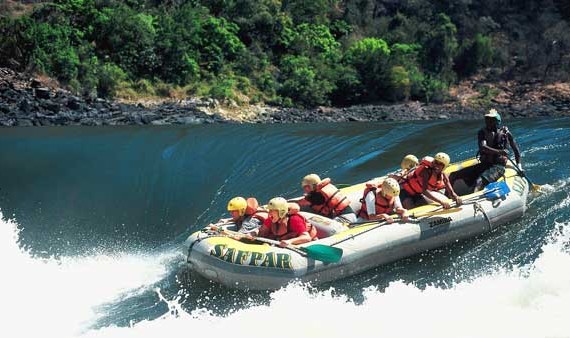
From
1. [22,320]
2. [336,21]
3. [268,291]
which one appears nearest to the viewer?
[22,320]

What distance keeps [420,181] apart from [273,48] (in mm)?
24625

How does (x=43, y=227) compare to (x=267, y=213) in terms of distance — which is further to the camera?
(x=43, y=227)

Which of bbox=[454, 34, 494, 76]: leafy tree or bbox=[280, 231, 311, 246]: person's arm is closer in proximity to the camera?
bbox=[280, 231, 311, 246]: person's arm

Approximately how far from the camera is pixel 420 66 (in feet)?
114

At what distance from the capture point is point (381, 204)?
998 cm

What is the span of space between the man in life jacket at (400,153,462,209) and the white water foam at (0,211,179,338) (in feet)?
12.5

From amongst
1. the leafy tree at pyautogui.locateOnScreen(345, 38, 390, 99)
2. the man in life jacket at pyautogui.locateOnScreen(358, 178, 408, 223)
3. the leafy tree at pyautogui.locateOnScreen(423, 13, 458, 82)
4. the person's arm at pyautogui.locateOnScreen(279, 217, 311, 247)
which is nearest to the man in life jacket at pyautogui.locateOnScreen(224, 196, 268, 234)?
the person's arm at pyautogui.locateOnScreen(279, 217, 311, 247)

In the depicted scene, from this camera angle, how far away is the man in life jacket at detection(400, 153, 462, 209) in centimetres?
1068

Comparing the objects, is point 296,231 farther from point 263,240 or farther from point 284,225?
point 263,240

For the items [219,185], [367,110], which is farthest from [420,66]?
[219,185]

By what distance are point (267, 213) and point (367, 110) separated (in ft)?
67.2

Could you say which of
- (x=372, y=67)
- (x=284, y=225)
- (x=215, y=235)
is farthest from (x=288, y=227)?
(x=372, y=67)

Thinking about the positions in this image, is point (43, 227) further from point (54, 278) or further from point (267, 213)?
point (267, 213)

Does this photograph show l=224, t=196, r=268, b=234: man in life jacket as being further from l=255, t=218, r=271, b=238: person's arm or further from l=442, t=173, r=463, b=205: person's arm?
l=442, t=173, r=463, b=205: person's arm
